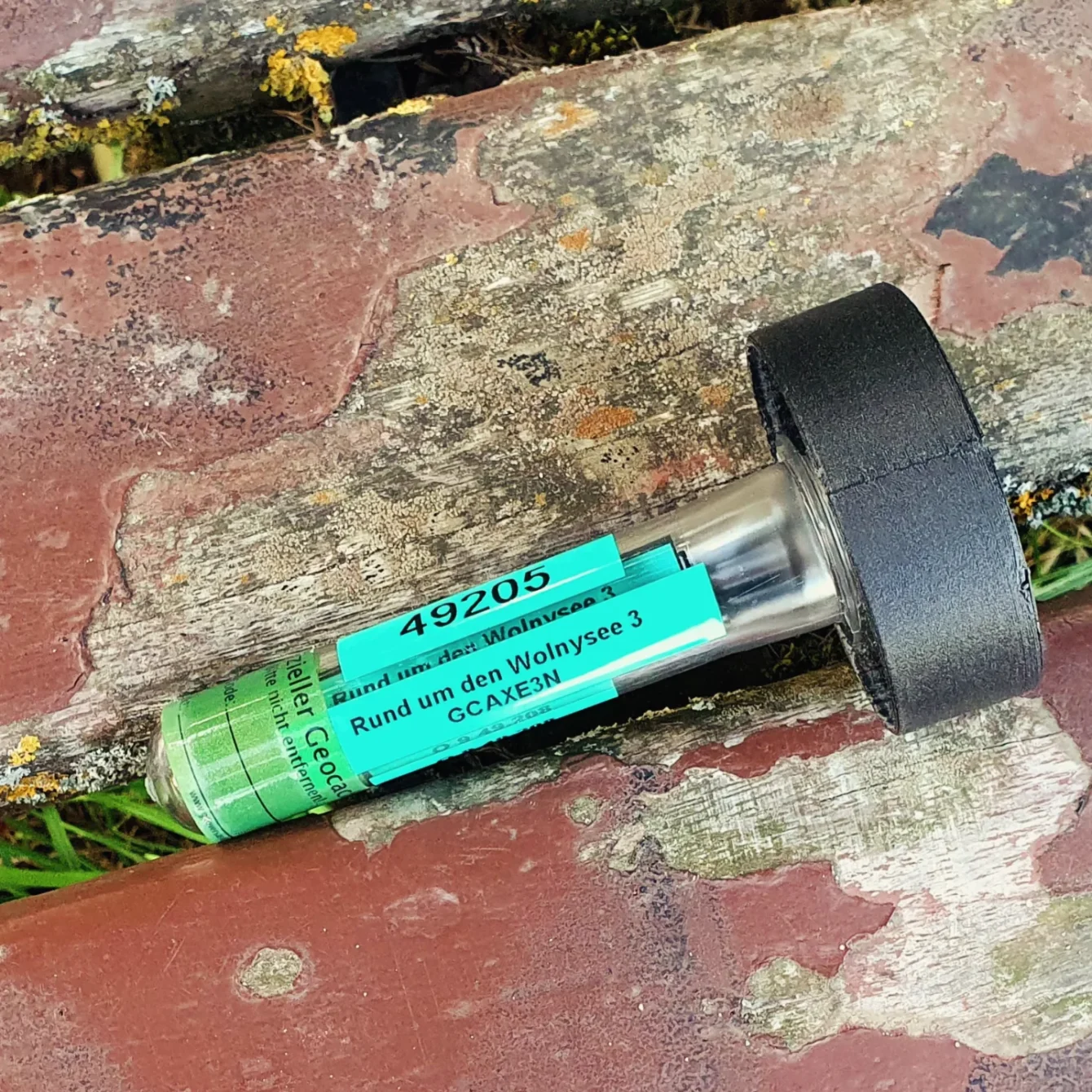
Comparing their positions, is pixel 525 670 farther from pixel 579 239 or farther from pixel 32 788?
pixel 32 788

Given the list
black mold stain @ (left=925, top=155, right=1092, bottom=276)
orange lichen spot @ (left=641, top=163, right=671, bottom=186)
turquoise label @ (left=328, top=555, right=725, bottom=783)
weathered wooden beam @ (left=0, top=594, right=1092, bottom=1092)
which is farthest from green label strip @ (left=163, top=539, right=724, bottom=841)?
black mold stain @ (left=925, top=155, right=1092, bottom=276)

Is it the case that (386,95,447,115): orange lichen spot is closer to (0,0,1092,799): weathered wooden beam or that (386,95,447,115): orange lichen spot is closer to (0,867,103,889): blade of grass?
(0,0,1092,799): weathered wooden beam

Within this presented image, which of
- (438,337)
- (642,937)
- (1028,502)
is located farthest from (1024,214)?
(642,937)

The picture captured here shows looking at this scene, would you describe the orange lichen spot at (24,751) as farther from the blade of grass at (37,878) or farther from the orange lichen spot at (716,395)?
the orange lichen spot at (716,395)

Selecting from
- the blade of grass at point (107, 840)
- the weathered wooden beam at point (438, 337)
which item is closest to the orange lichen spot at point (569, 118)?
the weathered wooden beam at point (438, 337)

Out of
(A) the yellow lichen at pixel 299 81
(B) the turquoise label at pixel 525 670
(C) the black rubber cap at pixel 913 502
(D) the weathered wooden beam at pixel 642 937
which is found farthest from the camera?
(A) the yellow lichen at pixel 299 81

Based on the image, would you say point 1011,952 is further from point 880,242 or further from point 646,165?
point 646,165
